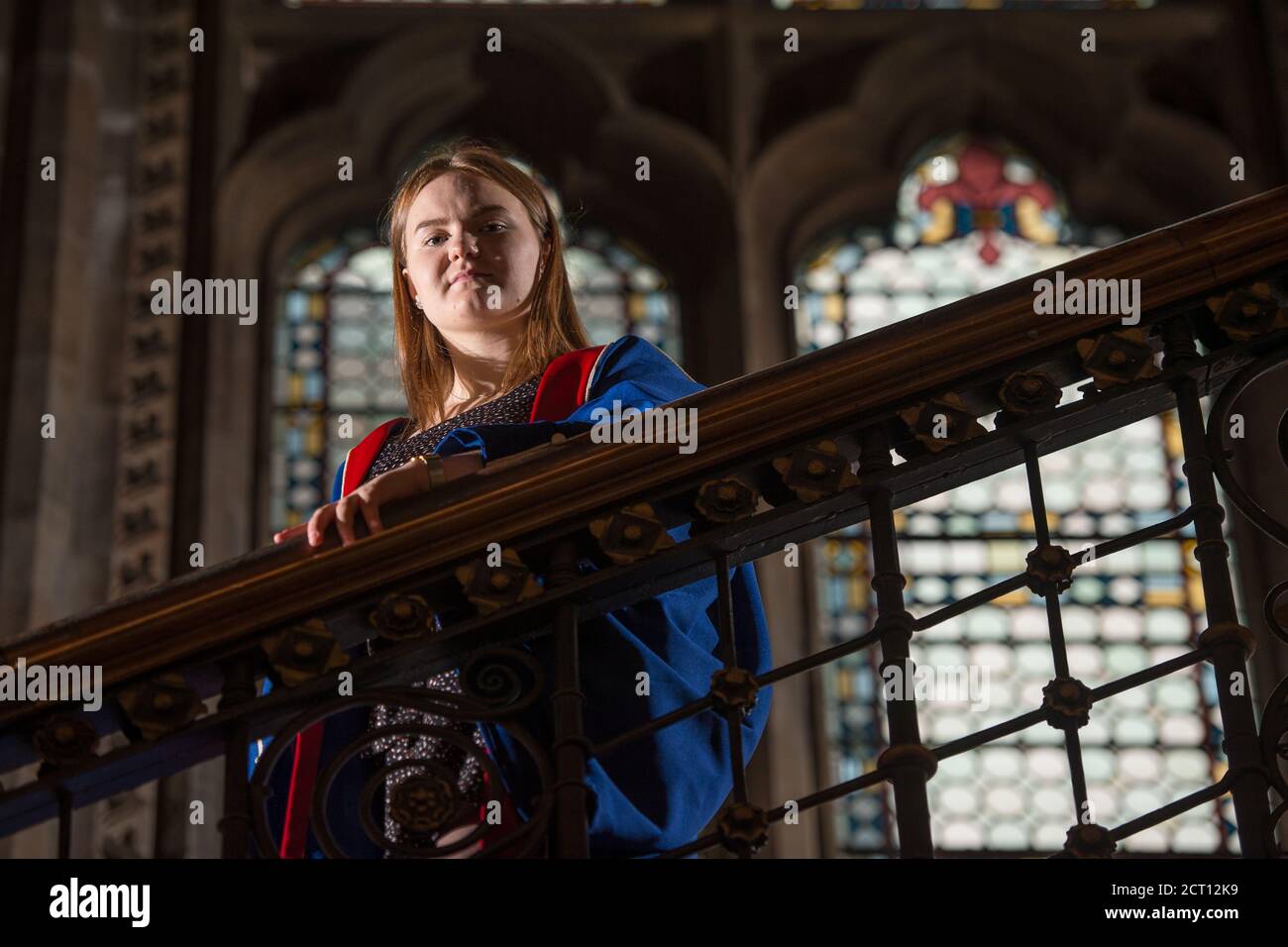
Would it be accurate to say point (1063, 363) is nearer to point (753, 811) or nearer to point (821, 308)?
point (753, 811)

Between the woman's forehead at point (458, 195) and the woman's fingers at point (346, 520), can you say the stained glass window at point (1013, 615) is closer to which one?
the woman's forehead at point (458, 195)

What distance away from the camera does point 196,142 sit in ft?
22.8

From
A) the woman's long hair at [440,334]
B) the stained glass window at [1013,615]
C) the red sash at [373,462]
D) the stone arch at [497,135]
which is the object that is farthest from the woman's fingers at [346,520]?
the stone arch at [497,135]

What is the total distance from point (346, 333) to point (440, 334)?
13.7 feet

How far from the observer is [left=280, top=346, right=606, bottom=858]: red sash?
2.36m

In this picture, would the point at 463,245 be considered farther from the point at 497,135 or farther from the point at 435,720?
the point at 497,135

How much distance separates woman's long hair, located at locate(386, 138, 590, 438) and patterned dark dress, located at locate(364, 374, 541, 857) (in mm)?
53

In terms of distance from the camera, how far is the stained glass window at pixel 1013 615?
6172 mm

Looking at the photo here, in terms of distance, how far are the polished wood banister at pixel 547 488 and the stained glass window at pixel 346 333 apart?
4.45 metres

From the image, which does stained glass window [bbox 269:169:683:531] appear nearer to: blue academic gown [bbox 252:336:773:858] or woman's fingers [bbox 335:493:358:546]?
blue academic gown [bbox 252:336:773:858]

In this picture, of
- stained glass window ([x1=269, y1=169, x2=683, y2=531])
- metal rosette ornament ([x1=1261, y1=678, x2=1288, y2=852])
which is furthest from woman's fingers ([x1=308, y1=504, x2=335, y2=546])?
stained glass window ([x1=269, y1=169, x2=683, y2=531])

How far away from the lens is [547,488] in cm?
206

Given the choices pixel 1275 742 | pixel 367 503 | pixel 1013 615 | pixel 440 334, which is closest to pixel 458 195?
pixel 440 334
